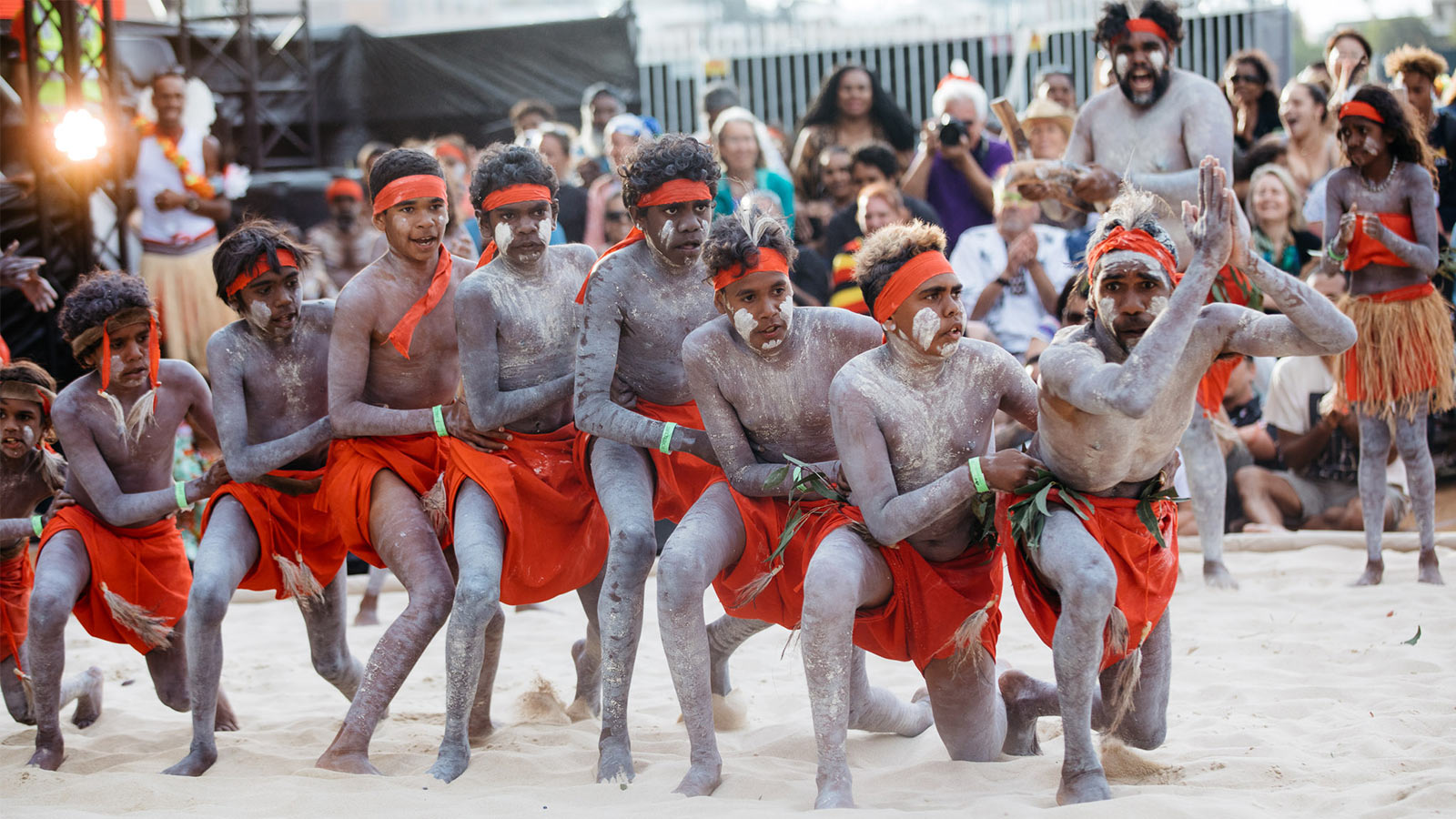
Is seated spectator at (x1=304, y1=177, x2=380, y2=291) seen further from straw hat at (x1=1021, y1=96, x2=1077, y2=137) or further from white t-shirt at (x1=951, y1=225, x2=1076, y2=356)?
straw hat at (x1=1021, y1=96, x2=1077, y2=137)

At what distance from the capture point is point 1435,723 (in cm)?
404

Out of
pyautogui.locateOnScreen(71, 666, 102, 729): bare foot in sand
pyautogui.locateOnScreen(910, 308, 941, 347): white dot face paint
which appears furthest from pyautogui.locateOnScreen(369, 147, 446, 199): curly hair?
pyautogui.locateOnScreen(71, 666, 102, 729): bare foot in sand

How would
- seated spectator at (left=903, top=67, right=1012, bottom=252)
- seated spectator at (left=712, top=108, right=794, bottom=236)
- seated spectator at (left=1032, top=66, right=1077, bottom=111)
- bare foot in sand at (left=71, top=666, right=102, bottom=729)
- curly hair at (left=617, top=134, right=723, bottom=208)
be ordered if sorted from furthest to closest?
seated spectator at (left=1032, top=66, right=1077, bottom=111) < seated spectator at (left=903, top=67, right=1012, bottom=252) < seated spectator at (left=712, top=108, right=794, bottom=236) < bare foot in sand at (left=71, top=666, right=102, bottom=729) < curly hair at (left=617, top=134, right=723, bottom=208)

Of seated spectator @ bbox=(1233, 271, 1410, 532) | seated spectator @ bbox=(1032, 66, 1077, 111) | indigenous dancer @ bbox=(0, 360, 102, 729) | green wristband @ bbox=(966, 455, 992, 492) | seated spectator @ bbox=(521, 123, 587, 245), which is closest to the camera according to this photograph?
green wristband @ bbox=(966, 455, 992, 492)

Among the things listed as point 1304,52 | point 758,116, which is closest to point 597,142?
point 758,116

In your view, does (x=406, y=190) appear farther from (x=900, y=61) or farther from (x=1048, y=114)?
(x=900, y=61)

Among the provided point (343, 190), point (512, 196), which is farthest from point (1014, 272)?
point (343, 190)

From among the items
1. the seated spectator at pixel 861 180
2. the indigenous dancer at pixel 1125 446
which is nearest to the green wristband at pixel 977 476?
the indigenous dancer at pixel 1125 446

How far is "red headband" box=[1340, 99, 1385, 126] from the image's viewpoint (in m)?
5.89

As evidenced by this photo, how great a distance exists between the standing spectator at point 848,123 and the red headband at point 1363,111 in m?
3.28

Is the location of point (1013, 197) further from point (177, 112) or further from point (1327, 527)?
point (177, 112)

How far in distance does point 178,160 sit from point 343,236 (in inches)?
45.6

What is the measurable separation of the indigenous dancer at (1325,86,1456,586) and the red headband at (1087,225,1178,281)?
2.55m

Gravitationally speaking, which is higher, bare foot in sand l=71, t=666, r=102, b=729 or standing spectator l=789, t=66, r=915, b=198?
standing spectator l=789, t=66, r=915, b=198
